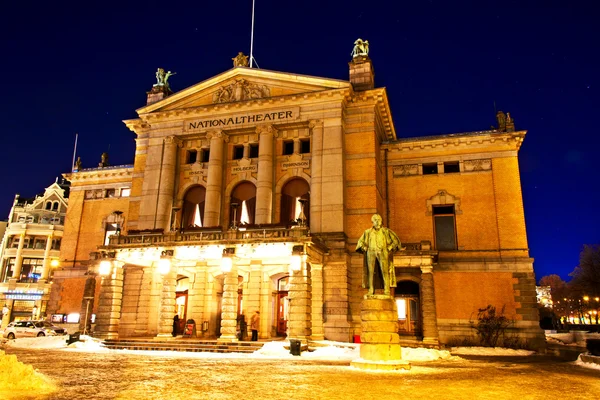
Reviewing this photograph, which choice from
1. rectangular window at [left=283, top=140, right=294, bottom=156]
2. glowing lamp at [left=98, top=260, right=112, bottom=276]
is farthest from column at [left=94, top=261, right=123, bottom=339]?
rectangular window at [left=283, top=140, right=294, bottom=156]

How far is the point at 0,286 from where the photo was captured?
2608 inches

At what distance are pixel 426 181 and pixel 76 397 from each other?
96.5ft

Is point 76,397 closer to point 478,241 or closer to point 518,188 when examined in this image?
point 478,241

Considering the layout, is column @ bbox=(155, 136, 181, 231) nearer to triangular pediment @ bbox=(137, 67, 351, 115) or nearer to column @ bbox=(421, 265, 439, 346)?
triangular pediment @ bbox=(137, 67, 351, 115)

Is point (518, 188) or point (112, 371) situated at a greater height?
point (518, 188)

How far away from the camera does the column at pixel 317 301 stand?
26.6m

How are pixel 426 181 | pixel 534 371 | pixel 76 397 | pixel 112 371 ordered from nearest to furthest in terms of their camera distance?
pixel 76 397, pixel 112 371, pixel 534 371, pixel 426 181

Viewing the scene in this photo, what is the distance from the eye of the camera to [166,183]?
113ft

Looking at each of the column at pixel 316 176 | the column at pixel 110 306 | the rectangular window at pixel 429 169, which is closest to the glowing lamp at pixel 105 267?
the column at pixel 110 306

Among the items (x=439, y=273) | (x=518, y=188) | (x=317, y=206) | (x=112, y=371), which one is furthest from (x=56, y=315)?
(x=518, y=188)

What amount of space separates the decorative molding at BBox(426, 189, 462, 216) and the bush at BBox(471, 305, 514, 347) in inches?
300

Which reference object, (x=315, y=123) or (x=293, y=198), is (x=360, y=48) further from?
(x=293, y=198)

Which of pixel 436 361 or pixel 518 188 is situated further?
pixel 518 188

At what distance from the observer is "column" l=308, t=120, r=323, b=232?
30469 mm
